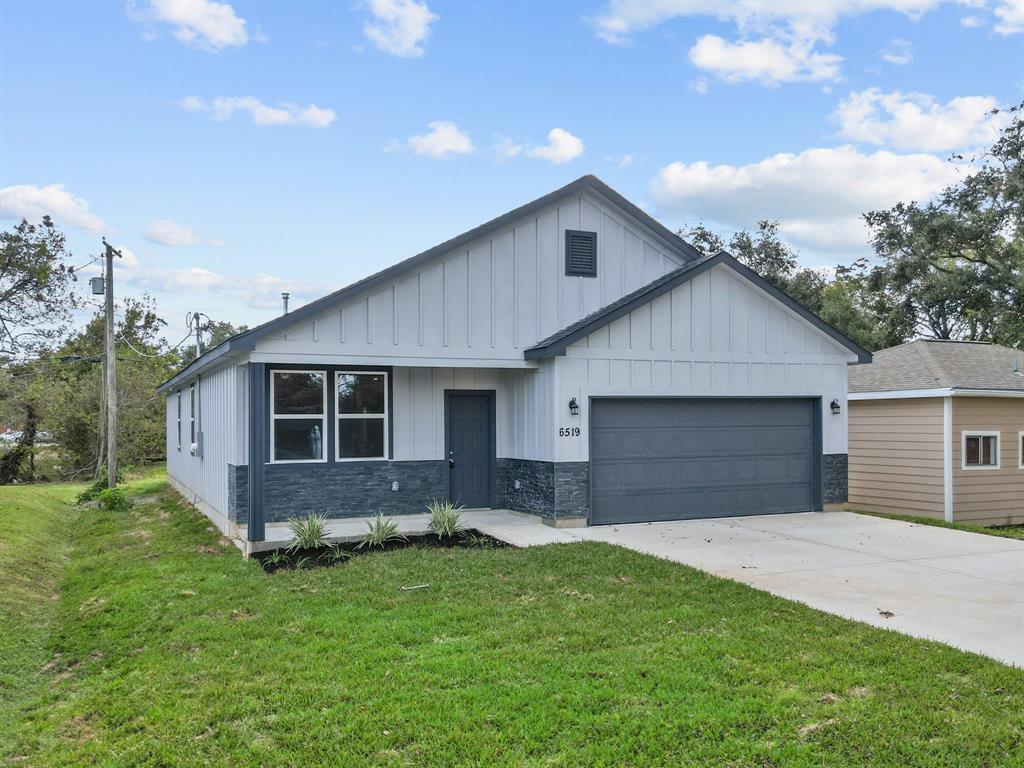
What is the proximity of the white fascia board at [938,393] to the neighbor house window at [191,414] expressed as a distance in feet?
44.6

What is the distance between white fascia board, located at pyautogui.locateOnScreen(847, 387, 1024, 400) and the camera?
1395cm

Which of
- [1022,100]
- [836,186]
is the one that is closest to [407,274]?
[836,186]

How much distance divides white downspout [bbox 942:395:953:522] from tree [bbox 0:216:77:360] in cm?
2476

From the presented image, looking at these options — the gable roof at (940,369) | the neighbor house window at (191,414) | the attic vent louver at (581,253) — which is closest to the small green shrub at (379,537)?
the attic vent louver at (581,253)

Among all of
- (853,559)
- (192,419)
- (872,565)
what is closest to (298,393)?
(192,419)

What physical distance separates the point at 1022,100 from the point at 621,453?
20.8 metres

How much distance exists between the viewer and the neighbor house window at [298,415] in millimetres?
10867

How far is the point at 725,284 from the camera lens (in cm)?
1180

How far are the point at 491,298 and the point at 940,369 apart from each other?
9462mm

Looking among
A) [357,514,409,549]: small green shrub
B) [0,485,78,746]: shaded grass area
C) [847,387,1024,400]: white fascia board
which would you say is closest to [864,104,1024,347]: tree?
[847,387,1024,400]: white fascia board

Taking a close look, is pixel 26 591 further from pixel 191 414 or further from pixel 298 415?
pixel 191 414

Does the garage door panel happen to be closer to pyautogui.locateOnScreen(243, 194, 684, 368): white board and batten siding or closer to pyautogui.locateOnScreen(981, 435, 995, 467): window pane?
pyautogui.locateOnScreen(243, 194, 684, 368): white board and batten siding

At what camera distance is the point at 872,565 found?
27.0ft

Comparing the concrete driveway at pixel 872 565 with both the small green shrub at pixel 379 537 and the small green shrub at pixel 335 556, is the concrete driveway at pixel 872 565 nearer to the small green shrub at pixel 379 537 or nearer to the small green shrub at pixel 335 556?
the small green shrub at pixel 379 537
